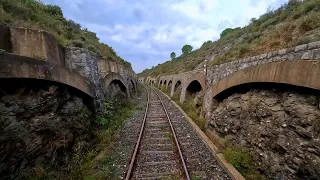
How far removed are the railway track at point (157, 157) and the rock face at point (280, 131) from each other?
72.0 inches

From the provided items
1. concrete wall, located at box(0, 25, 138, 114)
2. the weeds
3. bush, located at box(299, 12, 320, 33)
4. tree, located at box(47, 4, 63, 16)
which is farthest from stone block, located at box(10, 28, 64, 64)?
tree, located at box(47, 4, 63, 16)

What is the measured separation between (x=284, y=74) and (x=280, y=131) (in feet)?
3.99

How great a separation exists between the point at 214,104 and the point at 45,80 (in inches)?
242

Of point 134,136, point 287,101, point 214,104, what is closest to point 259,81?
point 287,101

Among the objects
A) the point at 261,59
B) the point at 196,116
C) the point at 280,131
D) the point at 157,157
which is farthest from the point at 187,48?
the point at 280,131

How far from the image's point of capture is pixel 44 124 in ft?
15.2

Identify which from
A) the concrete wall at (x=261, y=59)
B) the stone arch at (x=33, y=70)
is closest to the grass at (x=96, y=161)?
the stone arch at (x=33, y=70)

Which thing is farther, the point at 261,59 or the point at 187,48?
the point at 187,48

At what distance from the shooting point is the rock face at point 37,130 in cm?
372

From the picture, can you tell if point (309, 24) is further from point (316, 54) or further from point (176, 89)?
point (176, 89)

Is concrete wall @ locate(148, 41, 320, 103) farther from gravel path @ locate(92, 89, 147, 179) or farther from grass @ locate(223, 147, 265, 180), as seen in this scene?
gravel path @ locate(92, 89, 147, 179)

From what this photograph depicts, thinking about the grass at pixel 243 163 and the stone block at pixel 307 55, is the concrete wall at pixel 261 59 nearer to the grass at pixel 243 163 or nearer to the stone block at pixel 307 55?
the stone block at pixel 307 55

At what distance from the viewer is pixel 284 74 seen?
4.33 metres

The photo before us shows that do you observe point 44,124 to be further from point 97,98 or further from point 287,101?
point 287,101
